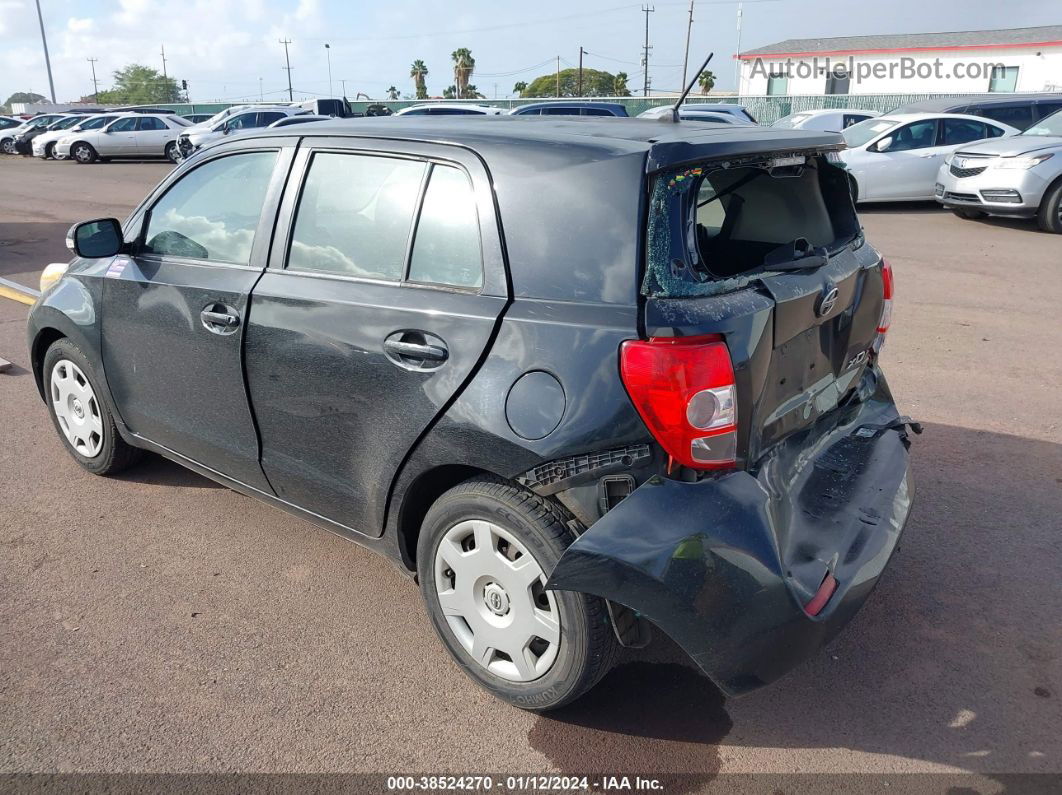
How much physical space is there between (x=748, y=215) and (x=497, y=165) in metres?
1.10

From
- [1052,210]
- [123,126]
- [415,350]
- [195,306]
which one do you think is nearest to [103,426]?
[195,306]

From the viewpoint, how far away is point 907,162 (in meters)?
14.0

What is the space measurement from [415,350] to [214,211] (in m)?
1.38

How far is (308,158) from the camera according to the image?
3232mm

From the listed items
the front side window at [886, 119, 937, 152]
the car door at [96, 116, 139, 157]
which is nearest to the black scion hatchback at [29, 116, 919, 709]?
the front side window at [886, 119, 937, 152]

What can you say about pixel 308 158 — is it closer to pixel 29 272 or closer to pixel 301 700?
pixel 301 700

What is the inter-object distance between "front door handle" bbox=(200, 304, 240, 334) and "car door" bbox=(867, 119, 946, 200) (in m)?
12.8

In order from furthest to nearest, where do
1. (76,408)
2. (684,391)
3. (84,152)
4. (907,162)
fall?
1. (84,152)
2. (907,162)
3. (76,408)
4. (684,391)

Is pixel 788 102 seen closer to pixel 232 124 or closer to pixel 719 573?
pixel 232 124

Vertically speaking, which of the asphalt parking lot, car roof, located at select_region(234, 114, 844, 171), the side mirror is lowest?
the asphalt parking lot

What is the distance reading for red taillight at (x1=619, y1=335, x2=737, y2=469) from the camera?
2.34 metres

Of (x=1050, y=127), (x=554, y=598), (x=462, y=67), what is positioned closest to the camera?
(x=554, y=598)

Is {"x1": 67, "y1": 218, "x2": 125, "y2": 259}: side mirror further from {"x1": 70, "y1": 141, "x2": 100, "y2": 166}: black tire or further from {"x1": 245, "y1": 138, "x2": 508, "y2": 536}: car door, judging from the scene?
{"x1": 70, "y1": 141, "x2": 100, "y2": 166}: black tire

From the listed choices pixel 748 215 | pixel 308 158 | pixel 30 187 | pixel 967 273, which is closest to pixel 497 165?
pixel 308 158
